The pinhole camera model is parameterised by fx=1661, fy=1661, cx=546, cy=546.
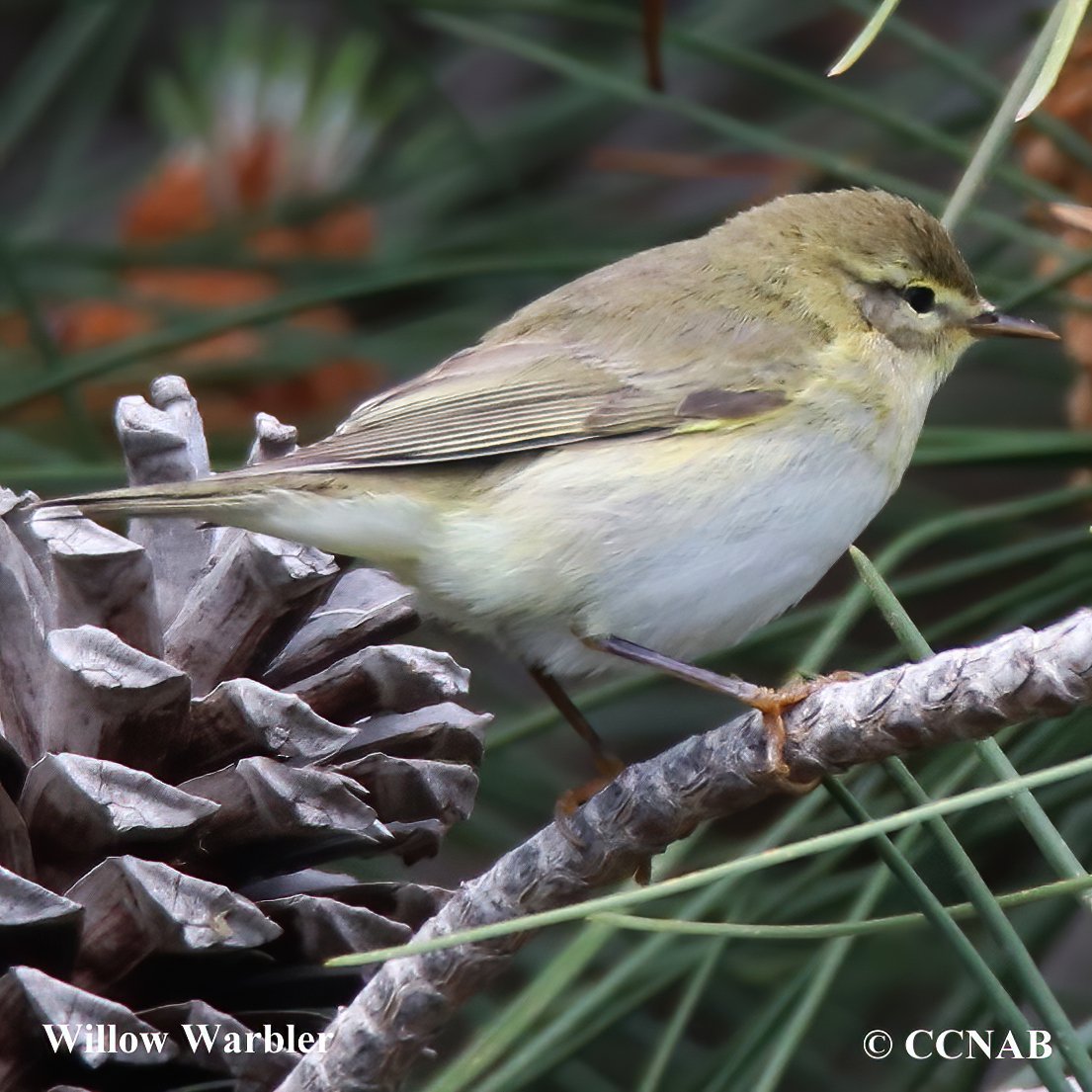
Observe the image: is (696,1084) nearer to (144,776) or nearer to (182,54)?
(144,776)

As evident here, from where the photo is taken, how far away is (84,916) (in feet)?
3.70

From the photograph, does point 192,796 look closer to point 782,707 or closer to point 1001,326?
point 782,707

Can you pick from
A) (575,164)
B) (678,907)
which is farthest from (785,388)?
(575,164)

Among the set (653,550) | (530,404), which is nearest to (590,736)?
(653,550)

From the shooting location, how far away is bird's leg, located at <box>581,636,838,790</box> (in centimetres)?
108

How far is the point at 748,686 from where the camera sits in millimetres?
Answer: 1364

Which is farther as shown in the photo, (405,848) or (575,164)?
(575,164)

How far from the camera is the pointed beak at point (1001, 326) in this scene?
6.24 ft

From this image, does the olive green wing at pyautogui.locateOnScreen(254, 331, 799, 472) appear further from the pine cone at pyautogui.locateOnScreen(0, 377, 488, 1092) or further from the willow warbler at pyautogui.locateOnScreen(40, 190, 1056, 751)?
the pine cone at pyautogui.locateOnScreen(0, 377, 488, 1092)

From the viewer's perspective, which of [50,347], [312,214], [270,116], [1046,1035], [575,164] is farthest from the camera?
[575,164]

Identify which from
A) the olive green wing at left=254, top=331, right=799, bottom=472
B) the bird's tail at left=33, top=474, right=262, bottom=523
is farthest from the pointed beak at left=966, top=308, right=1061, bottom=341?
the bird's tail at left=33, top=474, right=262, bottom=523

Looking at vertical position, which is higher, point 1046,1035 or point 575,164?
point 575,164

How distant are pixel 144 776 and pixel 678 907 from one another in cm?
76

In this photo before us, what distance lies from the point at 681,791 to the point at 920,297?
1054 mm
